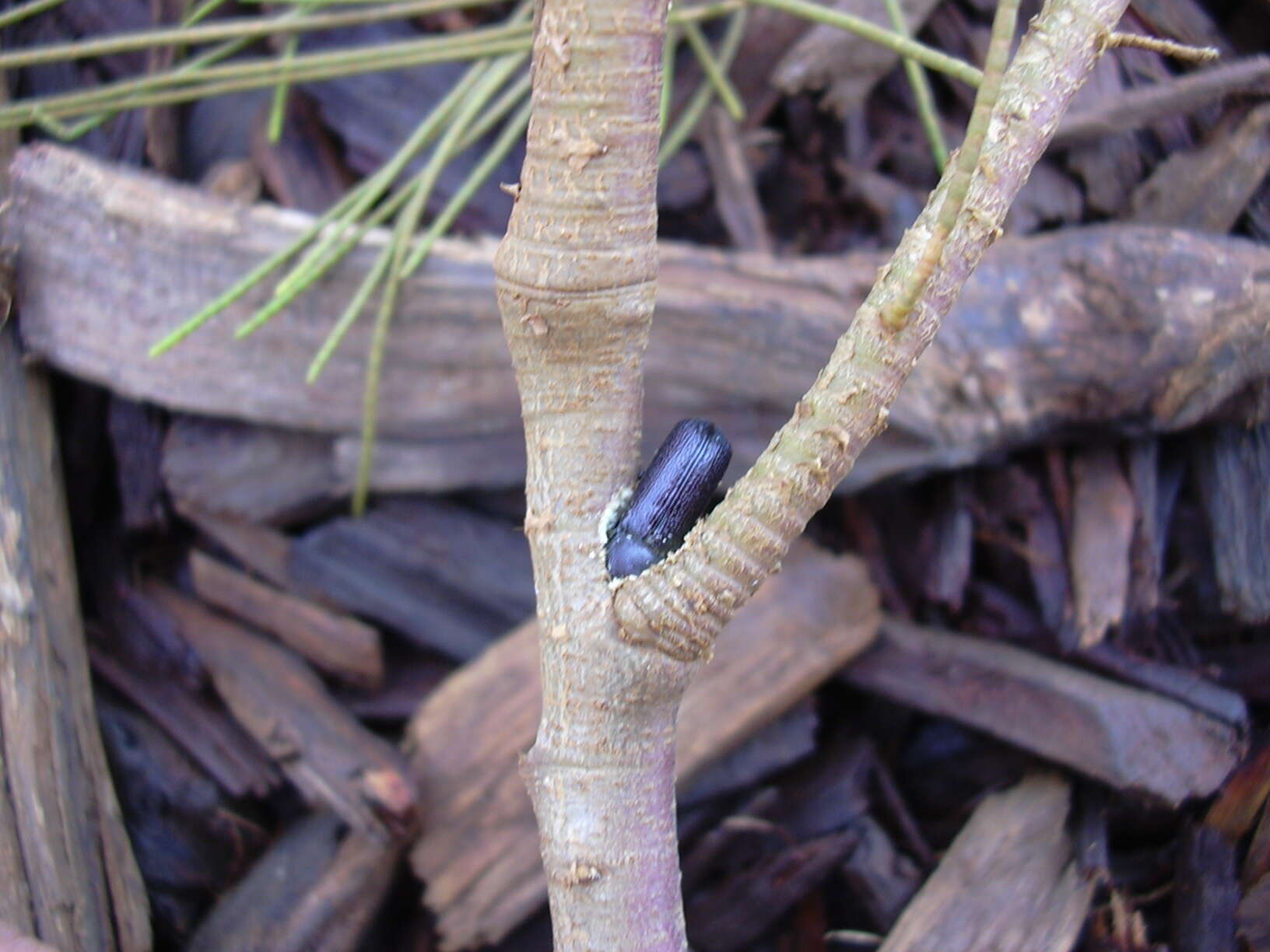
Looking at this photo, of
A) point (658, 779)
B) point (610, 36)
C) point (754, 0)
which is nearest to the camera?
point (610, 36)

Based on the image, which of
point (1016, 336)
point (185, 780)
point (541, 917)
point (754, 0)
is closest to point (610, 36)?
point (754, 0)

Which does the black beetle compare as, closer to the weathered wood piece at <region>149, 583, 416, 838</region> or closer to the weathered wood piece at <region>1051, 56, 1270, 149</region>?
the weathered wood piece at <region>149, 583, 416, 838</region>

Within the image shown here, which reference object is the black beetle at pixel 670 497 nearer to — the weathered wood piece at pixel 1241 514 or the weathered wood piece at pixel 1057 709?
the weathered wood piece at pixel 1057 709

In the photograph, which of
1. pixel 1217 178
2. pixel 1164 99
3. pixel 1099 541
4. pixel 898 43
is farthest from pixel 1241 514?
pixel 898 43

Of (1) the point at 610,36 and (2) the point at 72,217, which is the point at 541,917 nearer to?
(1) the point at 610,36

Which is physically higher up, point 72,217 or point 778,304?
point 72,217

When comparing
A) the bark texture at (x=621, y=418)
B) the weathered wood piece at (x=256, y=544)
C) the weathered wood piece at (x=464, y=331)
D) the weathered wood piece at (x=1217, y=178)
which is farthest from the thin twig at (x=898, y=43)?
the weathered wood piece at (x=256, y=544)
